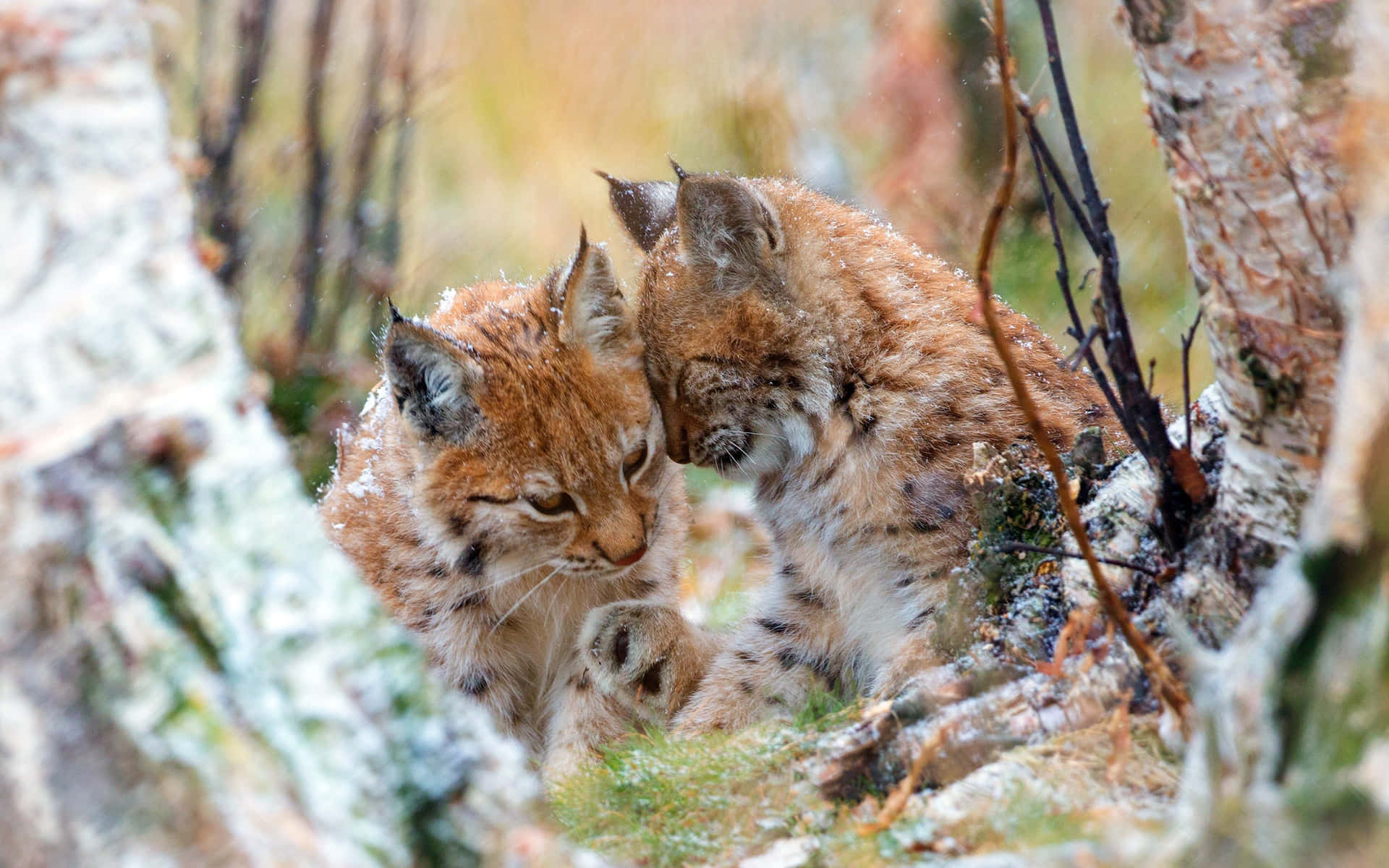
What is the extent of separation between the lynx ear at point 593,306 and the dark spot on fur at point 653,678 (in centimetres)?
88

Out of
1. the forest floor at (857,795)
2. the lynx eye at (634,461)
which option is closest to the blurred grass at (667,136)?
the lynx eye at (634,461)

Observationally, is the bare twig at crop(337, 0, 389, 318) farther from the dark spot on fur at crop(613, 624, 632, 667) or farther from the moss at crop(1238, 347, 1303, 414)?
the moss at crop(1238, 347, 1303, 414)

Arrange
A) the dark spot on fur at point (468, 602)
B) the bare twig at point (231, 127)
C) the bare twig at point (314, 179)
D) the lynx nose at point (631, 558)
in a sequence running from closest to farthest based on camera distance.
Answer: the lynx nose at point (631, 558) → the dark spot on fur at point (468, 602) → the bare twig at point (231, 127) → the bare twig at point (314, 179)

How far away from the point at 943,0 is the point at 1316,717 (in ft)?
24.1

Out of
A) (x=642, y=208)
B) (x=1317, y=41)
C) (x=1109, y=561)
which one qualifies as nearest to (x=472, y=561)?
(x=642, y=208)

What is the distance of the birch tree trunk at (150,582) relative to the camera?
1.46m

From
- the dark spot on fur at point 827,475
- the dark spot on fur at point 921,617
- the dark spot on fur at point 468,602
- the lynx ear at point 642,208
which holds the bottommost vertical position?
the dark spot on fur at point 468,602

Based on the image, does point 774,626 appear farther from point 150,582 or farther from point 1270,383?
point 150,582

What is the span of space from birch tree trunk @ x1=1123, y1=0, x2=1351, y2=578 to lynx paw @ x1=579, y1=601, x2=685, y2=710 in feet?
5.67

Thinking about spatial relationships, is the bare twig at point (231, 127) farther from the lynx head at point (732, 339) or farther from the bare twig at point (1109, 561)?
the bare twig at point (1109, 561)

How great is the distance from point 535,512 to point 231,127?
3.63 meters

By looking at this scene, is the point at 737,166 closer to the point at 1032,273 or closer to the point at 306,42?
the point at 1032,273

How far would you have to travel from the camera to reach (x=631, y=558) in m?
3.26

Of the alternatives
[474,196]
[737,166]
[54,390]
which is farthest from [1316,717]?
[474,196]
